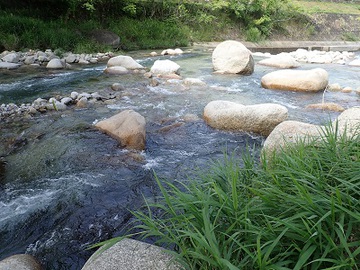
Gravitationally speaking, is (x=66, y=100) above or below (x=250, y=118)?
below

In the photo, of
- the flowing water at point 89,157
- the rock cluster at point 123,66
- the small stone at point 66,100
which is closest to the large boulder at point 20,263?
the flowing water at point 89,157

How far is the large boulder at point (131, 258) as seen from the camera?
1.95m

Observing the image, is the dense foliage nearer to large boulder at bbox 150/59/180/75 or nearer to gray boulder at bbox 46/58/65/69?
gray boulder at bbox 46/58/65/69

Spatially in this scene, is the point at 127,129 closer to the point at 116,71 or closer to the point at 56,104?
the point at 56,104

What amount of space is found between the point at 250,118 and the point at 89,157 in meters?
2.88

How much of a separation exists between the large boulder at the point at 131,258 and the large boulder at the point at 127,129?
266 cm

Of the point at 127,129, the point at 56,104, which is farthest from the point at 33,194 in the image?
the point at 56,104

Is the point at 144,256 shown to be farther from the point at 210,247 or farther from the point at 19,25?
the point at 19,25

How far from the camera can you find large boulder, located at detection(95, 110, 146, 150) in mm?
4738

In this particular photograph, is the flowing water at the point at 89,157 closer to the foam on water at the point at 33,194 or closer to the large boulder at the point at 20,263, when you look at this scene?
the foam on water at the point at 33,194

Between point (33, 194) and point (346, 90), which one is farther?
point (346, 90)

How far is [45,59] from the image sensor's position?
37.2 feet

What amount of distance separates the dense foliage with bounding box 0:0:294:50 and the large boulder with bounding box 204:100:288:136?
9.96 metres

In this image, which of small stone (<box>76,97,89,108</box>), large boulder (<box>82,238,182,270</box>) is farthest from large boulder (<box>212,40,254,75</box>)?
large boulder (<box>82,238,182,270</box>)
